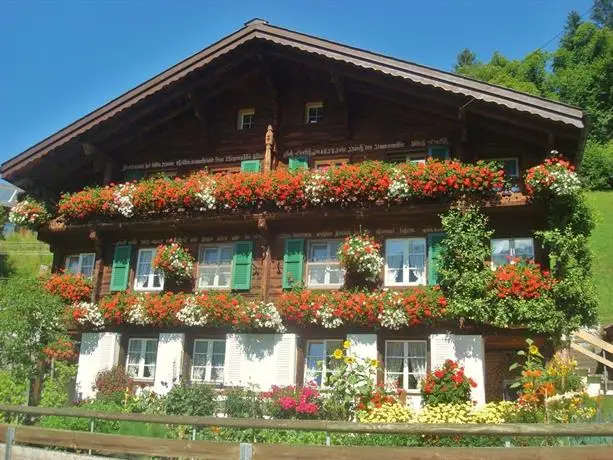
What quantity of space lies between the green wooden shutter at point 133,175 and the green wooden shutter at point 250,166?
12.0 feet

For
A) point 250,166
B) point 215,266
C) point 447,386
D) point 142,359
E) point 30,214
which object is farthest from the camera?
point 30,214

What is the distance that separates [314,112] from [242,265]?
5191mm

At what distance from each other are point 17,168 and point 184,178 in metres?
5.31

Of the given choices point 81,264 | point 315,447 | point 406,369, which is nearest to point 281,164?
point 406,369

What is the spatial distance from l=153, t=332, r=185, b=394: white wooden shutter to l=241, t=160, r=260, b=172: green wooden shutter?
17.2 ft

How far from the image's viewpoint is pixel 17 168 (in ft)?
69.4

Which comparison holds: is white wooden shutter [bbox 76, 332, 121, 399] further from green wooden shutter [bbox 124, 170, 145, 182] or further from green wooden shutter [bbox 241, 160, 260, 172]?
green wooden shutter [bbox 241, 160, 260, 172]

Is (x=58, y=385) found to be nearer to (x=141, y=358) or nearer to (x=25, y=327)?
(x=25, y=327)

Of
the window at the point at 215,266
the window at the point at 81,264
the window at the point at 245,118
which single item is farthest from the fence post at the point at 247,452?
the window at the point at 81,264

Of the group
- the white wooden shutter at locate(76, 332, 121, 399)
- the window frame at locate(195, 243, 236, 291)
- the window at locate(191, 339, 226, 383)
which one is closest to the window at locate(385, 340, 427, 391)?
the window at locate(191, 339, 226, 383)

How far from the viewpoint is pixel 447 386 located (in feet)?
49.1

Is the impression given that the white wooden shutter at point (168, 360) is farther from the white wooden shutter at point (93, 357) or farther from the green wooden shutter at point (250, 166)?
the green wooden shutter at point (250, 166)

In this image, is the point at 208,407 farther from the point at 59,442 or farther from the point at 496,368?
the point at 496,368

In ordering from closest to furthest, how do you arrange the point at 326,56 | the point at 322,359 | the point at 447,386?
the point at 447,386
the point at 322,359
the point at 326,56
